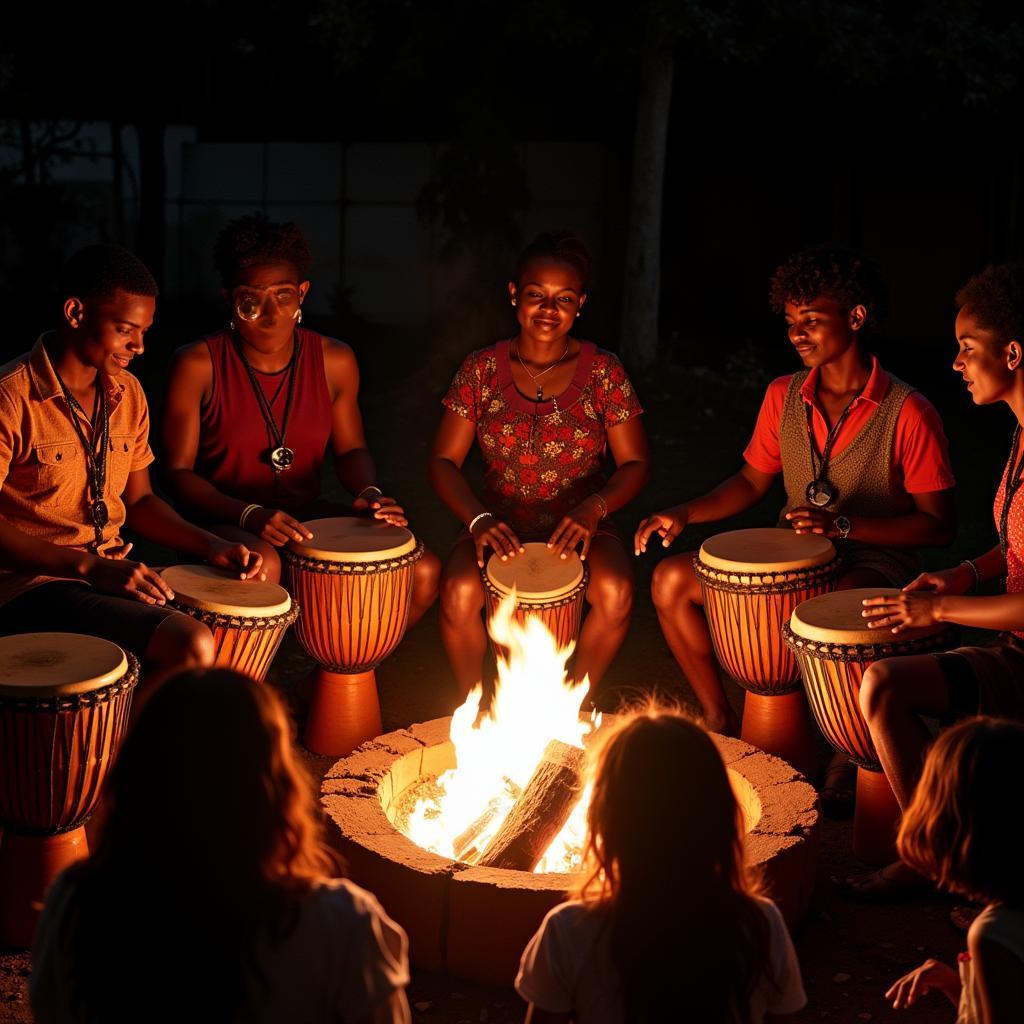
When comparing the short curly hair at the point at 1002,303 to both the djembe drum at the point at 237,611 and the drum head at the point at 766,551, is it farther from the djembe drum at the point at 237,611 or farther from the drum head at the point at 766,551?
the djembe drum at the point at 237,611

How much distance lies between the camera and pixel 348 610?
533cm

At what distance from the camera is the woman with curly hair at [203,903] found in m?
2.41

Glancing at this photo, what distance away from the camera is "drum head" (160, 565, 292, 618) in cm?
471

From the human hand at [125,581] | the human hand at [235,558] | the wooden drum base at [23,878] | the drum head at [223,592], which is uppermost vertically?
the human hand at [125,581]

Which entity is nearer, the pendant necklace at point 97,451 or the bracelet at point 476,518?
the pendant necklace at point 97,451

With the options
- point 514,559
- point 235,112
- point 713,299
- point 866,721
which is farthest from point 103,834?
point 235,112

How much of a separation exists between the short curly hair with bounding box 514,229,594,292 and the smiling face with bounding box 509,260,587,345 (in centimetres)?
2

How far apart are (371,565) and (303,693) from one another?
91cm

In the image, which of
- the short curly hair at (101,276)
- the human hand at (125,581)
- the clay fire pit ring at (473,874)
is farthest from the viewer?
the short curly hair at (101,276)

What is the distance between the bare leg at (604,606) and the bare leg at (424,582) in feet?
1.96

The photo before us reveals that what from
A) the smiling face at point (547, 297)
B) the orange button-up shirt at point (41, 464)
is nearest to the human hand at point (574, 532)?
the smiling face at point (547, 297)

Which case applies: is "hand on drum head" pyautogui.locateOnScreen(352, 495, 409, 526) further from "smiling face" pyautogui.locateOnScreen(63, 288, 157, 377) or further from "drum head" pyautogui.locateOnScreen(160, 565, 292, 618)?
"smiling face" pyautogui.locateOnScreen(63, 288, 157, 377)

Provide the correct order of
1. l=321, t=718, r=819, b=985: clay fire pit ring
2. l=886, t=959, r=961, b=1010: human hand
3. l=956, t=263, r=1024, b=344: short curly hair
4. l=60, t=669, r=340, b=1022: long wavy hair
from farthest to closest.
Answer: l=956, t=263, r=1024, b=344: short curly hair, l=321, t=718, r=819, b=985: clay fire pit ring, l=886, t=959, r=961, b=1010: human hand, l=60, t=669, r=340, b=1022: long wavy hair

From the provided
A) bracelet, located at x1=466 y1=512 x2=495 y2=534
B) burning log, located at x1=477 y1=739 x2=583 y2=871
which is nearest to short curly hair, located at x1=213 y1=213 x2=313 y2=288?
bracelet, located at x1=466 y1=512 x2=495 y2=534
